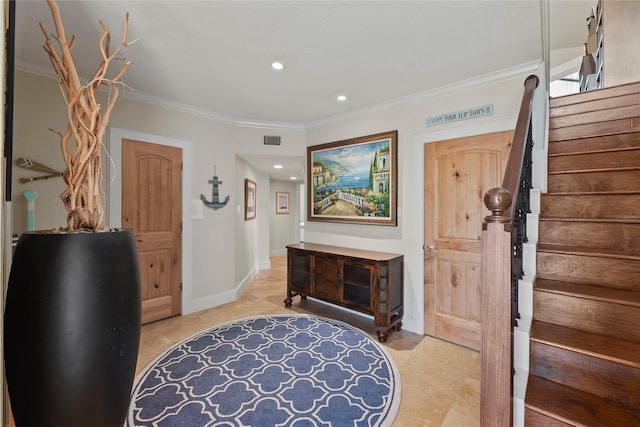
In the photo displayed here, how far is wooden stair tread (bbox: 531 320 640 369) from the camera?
115 cm

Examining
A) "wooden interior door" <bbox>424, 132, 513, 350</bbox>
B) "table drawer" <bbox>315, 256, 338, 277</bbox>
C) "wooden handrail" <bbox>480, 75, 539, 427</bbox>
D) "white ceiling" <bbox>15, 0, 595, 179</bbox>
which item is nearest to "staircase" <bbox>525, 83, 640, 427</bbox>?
"wooden handrail" <bbox>480, 75, 539, 427</bbox>

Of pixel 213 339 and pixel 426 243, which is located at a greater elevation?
pixel 426 243

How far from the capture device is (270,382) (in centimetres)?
209

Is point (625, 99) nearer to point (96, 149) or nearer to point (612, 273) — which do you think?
point (612, 273)

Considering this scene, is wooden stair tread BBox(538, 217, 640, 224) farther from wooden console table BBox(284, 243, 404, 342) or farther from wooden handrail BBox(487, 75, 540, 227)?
wooden console table BBox(284, 243, 404, 342)

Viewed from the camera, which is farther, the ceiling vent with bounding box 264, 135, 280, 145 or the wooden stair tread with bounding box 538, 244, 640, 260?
the ceiling vent with bounding box 264, 135, 280, 145

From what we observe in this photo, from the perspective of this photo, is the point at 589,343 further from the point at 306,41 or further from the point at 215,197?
the point at 215,197

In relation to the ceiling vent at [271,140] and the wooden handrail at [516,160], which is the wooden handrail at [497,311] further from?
the ceiling vent at [271,140]

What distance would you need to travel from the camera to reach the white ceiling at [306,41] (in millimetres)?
1764

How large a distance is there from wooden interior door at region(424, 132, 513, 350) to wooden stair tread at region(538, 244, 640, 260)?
0.96 m

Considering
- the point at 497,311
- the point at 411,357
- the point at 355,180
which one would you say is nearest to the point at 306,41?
the point at 355,180

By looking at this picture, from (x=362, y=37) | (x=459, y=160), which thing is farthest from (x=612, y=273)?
(x=362, y=37)

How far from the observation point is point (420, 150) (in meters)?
3.02

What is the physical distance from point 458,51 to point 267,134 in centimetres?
262
